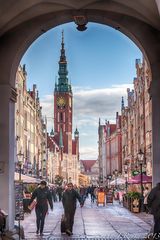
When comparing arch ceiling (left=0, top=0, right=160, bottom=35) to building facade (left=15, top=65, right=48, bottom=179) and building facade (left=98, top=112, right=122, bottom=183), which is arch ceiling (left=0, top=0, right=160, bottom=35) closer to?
building facade (left=15, top=65, right=48, bottom=179)

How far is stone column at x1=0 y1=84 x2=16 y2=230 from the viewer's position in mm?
16797

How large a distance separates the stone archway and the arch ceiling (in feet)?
0.78

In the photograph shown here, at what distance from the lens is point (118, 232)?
2081cm

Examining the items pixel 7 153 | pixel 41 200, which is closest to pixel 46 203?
pixel 41 200

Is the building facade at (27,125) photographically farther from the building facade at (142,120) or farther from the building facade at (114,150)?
the building facade at (114,150)

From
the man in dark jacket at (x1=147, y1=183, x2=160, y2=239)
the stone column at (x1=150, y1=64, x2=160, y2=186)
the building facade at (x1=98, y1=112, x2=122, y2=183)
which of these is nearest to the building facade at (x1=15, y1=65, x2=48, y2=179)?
the building facade at (x1=98, y1=112, x2=122, y2=183)

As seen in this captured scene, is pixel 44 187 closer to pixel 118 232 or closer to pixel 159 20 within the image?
pixel 118 232

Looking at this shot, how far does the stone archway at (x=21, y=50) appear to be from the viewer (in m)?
16.8

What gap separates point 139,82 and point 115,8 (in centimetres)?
5030

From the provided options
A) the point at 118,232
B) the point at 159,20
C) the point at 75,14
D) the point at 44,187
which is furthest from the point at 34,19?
the point at 118,232

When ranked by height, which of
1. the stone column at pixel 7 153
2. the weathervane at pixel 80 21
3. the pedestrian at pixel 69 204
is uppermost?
the weathervane at pixel 80 21

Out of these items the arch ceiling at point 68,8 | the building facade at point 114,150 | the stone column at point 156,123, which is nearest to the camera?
the arch ceiling at point 68,8

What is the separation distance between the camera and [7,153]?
55.5ft

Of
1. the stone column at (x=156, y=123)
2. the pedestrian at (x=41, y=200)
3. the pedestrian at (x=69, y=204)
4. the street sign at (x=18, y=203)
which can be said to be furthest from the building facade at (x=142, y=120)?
the street sign at (x=18, y=203)
